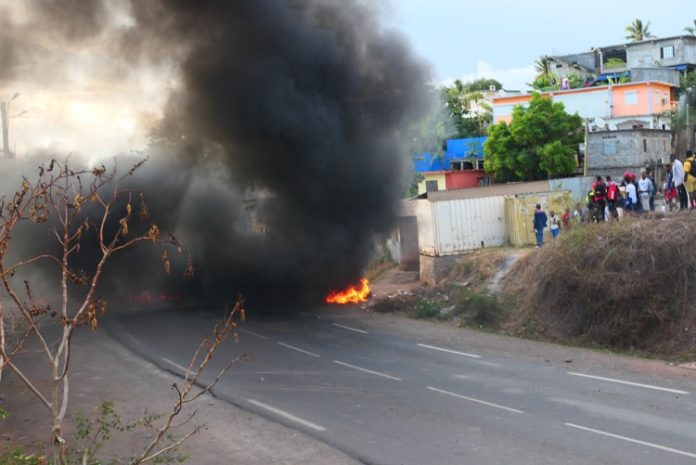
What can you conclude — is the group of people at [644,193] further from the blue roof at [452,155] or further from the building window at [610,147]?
the blue roof at [452,155]

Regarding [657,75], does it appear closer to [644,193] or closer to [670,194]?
[670,194]

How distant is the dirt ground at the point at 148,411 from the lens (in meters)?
8.74

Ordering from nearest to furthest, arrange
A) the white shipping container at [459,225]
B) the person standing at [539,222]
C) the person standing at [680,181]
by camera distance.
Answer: the person standing at [680,181] → the person standing at [539,222] → the white shipping container at [459,225]

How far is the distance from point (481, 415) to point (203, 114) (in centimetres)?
1568

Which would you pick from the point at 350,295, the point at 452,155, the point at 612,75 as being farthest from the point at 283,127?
the point at 612,75

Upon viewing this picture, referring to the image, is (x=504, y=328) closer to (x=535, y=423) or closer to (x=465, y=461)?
(x=535, y=423)

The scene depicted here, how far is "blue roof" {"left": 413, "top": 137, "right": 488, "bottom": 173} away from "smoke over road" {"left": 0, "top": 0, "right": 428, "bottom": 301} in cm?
2237

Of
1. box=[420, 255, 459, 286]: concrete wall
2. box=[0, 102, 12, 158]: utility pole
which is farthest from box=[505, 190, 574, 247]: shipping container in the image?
box=[0, 102, 12, 158]: utility pole

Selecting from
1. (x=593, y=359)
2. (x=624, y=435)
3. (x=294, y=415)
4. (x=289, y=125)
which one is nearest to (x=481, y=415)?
(x=624, y=435)

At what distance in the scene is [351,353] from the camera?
48.5ft

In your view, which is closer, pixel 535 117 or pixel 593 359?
pixel 593 359

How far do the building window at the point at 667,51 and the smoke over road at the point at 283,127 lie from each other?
1591 inches

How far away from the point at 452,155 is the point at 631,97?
11.2 m

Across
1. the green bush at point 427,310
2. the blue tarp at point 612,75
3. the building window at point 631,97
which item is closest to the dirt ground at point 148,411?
the green bush at point 427,310
